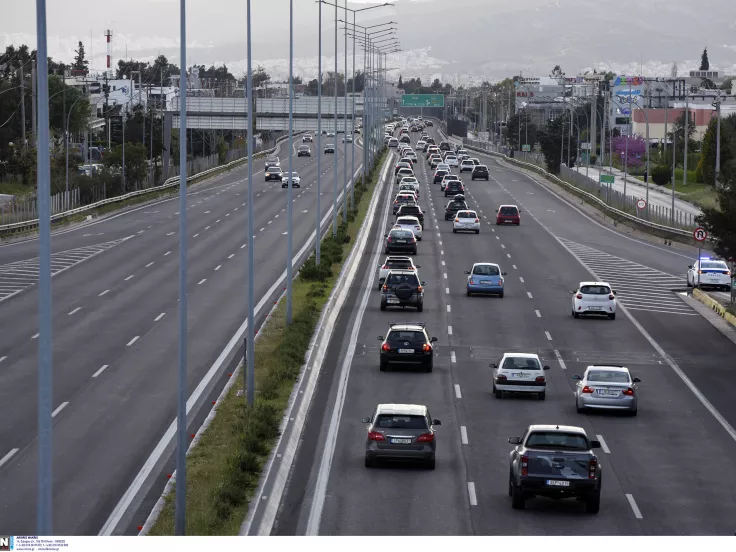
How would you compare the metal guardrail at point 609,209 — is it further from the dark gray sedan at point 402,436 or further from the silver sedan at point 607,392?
the dark gray sedan at point 402,436

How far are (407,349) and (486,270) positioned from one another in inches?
680

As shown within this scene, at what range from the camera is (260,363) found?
38875 millimetres

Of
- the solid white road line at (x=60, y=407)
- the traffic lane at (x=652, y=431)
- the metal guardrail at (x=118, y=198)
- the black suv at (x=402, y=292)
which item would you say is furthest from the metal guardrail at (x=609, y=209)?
the solid white road line at (x=60, y=407)

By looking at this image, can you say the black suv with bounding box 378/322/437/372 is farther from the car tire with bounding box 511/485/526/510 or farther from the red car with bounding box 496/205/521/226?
the red car with bounding box 496/205/521/226

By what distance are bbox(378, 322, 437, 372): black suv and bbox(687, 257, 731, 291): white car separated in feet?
77.1

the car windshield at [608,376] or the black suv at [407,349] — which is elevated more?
the car windshield at [608,376]

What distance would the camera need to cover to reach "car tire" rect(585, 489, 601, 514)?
78.6ft

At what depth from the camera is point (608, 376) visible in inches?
1353

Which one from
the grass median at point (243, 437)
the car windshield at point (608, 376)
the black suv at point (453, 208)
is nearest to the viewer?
the grass median at point (243, 437)

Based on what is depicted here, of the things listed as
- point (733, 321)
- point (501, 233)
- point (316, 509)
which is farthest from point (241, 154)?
point (316, 509)

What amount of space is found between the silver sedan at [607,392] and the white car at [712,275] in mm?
26317

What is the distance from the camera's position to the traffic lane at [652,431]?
24.9 meters

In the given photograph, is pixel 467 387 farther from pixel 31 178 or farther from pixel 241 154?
pixel 241 154

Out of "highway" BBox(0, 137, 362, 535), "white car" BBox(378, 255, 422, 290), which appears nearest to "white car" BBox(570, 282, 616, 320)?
"white car" BBox(378, 255, 422, 290)
